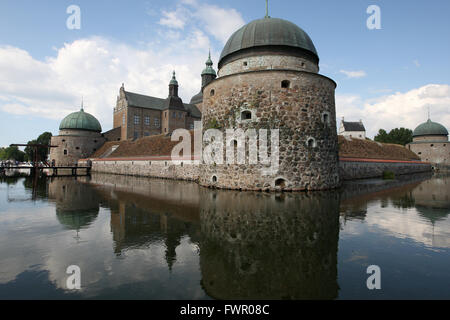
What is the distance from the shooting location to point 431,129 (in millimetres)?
42844

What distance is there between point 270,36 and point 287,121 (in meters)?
5.52

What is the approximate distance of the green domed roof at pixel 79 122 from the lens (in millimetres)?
37469

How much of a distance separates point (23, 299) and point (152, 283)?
1.59 meters

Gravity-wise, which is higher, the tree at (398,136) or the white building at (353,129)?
the white building at (353,129)

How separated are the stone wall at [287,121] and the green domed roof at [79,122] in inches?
1297

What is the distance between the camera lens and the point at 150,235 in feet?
18.4

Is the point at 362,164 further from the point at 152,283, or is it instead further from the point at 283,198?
the point at 152,283

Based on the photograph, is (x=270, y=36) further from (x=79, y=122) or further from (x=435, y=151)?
(x=435, y=151)

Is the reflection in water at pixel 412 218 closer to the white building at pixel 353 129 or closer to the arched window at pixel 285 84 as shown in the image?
the arched window at pixel 285 84

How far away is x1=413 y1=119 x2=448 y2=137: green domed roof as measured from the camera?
139 ft

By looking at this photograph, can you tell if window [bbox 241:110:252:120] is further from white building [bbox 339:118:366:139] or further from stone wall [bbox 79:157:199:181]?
white building [bbox 339:118:366:139]

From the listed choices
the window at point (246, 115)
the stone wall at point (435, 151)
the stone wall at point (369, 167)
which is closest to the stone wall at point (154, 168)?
the window at point (246, 115)

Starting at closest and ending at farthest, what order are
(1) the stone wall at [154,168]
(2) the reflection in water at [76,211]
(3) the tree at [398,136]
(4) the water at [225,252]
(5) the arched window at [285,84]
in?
(4) the water at [225,252] → (2) the reflection in water at [76,211] → (5) the arched window at [285,84] → (1) the stone wall at [154,168] → (3) the tree at [398,136]
